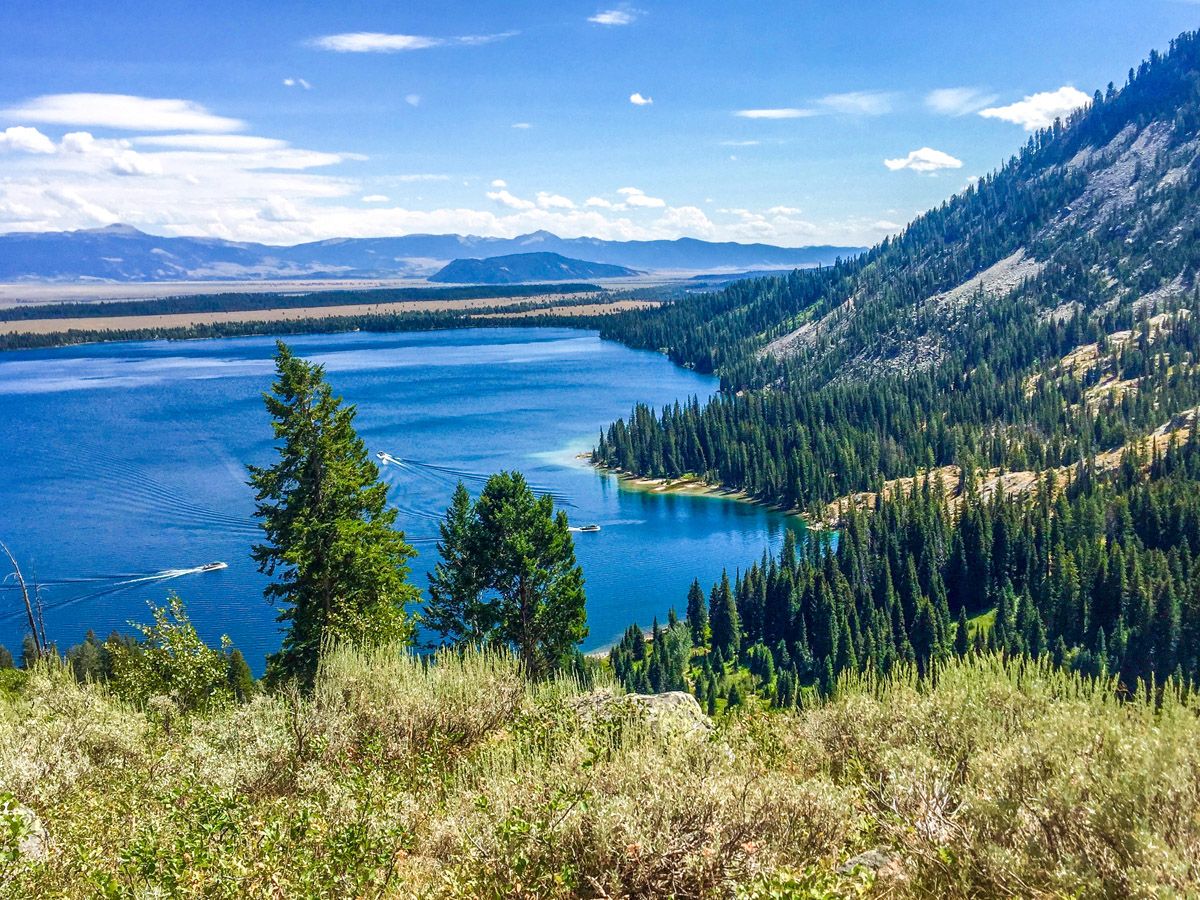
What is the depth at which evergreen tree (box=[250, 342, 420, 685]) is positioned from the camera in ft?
114

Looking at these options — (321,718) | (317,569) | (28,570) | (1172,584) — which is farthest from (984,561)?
(28,570)

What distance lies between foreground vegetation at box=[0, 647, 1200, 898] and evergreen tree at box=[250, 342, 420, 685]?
1425 cm

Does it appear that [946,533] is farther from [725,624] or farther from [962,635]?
[725,624]

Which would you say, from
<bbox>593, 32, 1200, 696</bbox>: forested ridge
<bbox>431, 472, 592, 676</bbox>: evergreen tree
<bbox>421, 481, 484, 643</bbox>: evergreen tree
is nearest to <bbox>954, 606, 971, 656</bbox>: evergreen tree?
<bbox>593, 32, 1200, 696</bbox>: forested ridge

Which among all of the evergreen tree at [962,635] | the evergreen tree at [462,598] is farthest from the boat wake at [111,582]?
the evergreen tree at [962,635]

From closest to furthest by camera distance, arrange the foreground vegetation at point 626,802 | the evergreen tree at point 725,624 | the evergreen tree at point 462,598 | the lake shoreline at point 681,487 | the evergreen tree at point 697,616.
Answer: the foreground vegetation at point 626,802
the evergreen tree at point 462,598
the evergreen tree at point 725,624
the evergreen tree at point 697,616
the lake shoreline at point 681,487

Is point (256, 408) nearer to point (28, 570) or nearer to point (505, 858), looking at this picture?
point (28, 570)

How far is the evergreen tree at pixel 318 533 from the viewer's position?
34.6 metres

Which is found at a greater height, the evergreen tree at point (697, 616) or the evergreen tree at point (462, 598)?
the evergreen tree at point (462, 598)

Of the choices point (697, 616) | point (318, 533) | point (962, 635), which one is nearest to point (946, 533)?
point (962, 635)

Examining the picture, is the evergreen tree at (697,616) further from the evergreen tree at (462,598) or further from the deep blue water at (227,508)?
the evergreen tree at (462,598)

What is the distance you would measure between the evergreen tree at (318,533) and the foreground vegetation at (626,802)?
46.7 feet

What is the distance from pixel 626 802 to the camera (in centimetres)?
1310

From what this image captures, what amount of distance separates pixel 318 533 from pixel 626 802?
2469 cm
